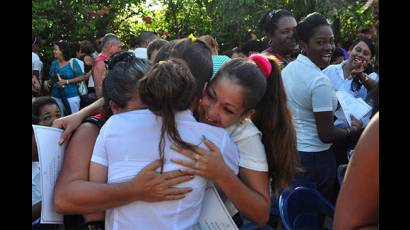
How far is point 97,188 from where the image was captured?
1.74 m

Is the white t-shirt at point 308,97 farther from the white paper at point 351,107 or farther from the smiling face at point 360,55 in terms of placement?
the smiling face at point 360,55

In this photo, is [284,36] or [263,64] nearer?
[263,64]

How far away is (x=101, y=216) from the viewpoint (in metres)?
1.84

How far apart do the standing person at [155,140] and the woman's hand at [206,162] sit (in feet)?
0.07

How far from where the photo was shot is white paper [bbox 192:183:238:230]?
184cm

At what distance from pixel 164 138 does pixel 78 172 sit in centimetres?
32

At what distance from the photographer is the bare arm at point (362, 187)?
1129mm

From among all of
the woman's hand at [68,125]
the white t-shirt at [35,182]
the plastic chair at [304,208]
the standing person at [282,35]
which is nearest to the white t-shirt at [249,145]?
the woman's hand at [68,125]

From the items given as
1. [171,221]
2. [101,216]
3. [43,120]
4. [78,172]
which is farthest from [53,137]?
[43,120]

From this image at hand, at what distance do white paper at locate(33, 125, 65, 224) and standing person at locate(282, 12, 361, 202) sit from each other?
1.70m

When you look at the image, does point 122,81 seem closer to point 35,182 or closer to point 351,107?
point 35,182

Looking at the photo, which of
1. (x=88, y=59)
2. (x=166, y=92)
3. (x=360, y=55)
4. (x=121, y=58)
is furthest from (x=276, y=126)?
(x=88, y=59)

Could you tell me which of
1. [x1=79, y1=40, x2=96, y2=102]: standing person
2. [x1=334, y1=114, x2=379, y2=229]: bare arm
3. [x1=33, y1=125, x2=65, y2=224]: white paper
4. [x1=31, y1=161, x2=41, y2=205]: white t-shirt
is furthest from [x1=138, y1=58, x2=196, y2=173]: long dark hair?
[x1=79, y1=40, x2=96, y2=102]: standing person

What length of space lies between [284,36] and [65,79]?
4.38 meters
